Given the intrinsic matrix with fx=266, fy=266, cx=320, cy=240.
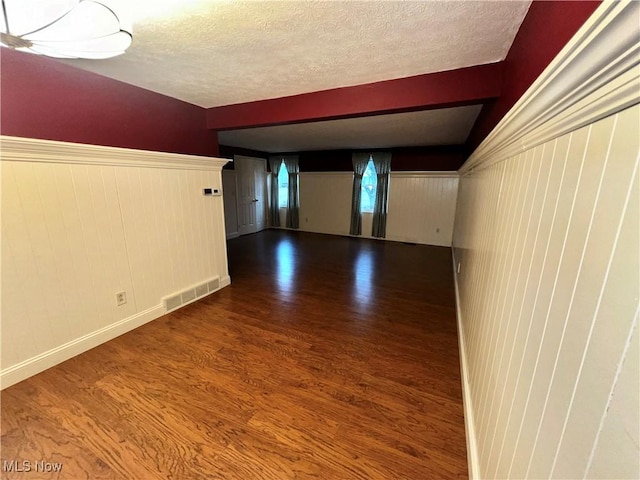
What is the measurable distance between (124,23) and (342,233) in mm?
5762

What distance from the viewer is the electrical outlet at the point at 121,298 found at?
2.30 m

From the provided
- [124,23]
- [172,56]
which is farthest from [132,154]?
[124,23]

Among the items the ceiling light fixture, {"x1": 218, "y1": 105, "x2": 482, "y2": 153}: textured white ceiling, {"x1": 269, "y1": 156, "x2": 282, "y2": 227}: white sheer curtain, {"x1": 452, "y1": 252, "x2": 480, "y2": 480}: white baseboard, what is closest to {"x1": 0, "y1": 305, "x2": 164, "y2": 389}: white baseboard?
the ceiling light fixture

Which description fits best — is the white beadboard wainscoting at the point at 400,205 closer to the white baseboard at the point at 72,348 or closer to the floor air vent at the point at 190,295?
the floor air vent at the point at 190,295

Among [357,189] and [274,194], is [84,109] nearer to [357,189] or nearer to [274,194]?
[357,189]

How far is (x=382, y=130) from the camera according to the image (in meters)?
3.93

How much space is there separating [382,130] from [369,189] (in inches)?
93.5

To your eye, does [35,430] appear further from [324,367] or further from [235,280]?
[235,280]

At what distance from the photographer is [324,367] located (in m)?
1.93

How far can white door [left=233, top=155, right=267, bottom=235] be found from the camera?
6.39 metres

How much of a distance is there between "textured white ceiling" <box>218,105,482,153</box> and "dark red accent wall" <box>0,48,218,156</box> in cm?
151

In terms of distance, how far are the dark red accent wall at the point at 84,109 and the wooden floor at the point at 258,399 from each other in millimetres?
1661

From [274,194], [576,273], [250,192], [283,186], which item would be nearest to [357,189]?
[283,186]

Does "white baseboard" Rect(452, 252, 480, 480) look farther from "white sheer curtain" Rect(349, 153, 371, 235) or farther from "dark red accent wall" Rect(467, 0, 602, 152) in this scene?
"white sheer curtain" Rect(349, 153, 371, 235)
